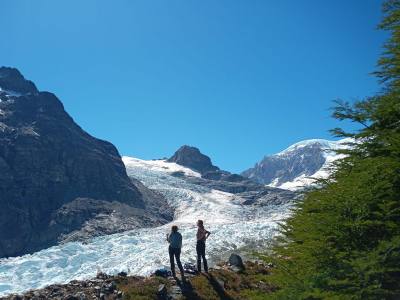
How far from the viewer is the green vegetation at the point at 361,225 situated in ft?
23.3

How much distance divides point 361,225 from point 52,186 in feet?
535

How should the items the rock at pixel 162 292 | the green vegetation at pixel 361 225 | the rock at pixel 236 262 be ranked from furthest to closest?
the rock at pixel 236 262 → the rock at pixel 162 292 → the green vegetation at pixel 361 225

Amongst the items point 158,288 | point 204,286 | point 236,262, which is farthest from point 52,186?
point 158,288

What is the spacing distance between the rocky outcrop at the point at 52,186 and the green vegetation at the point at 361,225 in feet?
430

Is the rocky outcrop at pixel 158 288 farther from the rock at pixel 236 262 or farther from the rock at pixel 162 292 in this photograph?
the rock at pixel 236 262

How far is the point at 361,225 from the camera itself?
8.12 metres

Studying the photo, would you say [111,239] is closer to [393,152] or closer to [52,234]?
[52,234]

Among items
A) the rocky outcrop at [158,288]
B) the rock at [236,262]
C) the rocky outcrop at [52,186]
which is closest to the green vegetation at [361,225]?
the rocky outcrop at [158,288]

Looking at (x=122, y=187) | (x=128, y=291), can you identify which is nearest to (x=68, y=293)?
(x=128, y=291)

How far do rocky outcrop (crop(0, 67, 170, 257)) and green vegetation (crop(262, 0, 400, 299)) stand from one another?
131194 millimetres

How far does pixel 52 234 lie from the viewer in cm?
14362

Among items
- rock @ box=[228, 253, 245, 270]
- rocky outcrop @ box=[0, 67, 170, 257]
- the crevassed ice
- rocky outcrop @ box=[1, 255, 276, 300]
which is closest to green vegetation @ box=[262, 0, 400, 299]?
rocky outcrop @ box=[1, 255, 276, 300]

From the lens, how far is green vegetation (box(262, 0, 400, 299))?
7109 millimetres

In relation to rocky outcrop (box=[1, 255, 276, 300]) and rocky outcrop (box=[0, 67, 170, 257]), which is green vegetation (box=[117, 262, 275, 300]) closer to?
rocky outcrop (box=[1, 255, 276, 300])
